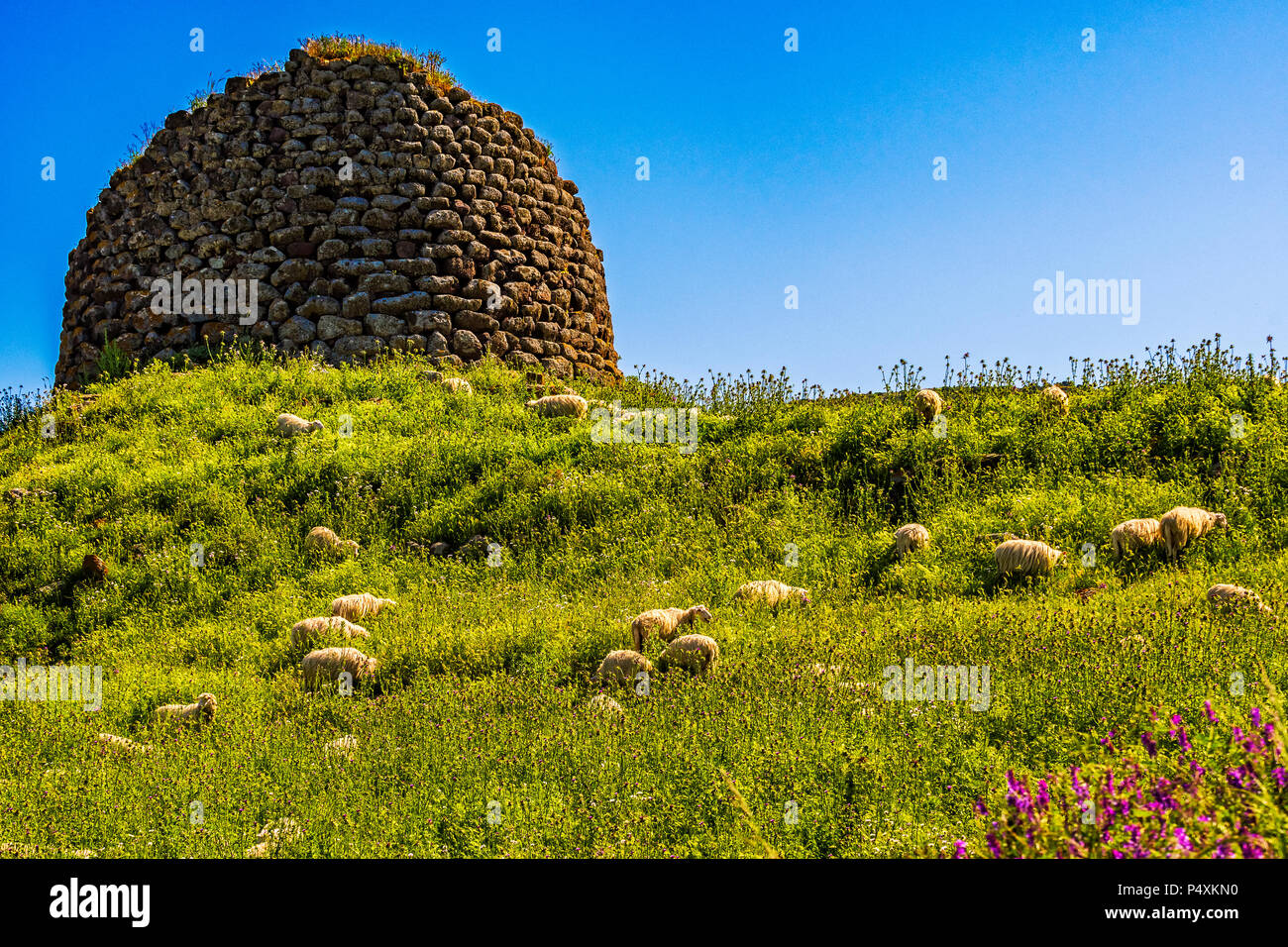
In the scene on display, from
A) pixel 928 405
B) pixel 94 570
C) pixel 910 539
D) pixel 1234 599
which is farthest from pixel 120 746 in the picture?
pixel 928 405

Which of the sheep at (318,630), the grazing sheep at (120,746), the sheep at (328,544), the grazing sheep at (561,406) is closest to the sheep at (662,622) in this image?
the sheep at (318,630)

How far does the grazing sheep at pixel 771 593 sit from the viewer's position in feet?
22.7

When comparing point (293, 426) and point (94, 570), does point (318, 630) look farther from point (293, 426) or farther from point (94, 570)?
point (293, 426)

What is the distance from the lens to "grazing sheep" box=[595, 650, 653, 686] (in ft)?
18.6

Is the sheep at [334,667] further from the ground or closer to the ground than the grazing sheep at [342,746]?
further from the ground

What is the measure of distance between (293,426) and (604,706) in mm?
7509

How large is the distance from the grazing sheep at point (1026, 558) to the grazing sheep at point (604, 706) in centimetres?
351

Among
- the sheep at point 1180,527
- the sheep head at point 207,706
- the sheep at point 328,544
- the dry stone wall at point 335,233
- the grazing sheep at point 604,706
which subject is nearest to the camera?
the grazing sheep at point 604,706

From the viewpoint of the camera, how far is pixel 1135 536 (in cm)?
723

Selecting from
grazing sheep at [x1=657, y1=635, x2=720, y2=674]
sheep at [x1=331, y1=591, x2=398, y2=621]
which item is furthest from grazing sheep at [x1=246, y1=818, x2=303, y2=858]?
sheep at [x1=331, y1=591, x2=398, y2=621]

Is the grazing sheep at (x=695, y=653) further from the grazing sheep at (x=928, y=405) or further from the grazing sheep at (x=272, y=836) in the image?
the grazing sheep at (x=928, y=405)

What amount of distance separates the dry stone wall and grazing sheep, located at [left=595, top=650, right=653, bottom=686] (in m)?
9.48
